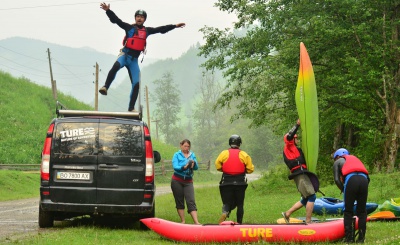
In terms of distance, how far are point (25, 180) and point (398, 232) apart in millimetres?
25791

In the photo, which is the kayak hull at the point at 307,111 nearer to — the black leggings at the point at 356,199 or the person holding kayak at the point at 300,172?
the person holding kayak at the point at 300,172

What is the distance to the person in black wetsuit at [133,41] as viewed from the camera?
→ 1375 centimetres

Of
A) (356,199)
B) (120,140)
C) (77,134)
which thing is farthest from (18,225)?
(356,199)

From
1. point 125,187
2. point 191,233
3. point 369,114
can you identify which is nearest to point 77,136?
point 125,187

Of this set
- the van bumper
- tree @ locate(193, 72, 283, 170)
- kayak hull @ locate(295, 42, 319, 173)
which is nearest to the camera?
the van bumper

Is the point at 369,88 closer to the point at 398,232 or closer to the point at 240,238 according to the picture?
the point at 398,232

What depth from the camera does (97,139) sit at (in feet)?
37.9

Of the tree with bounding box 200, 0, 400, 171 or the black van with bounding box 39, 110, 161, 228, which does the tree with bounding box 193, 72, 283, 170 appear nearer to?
the tree with bounding box 200, 0, 400, 171

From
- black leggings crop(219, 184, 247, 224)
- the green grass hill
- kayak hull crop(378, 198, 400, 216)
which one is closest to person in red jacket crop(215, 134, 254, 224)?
black leggings crop(219, 184, 247, 224)

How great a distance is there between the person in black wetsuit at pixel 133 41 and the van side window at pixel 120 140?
7.11ft

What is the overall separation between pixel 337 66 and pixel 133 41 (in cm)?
1544

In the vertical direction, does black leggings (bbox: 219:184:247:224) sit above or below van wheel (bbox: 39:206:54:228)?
above

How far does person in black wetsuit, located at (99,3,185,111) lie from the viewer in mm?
13750

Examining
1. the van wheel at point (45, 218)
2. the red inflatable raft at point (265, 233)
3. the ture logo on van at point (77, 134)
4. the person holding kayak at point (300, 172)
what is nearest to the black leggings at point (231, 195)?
the person holding kayak at point (300, 172)
